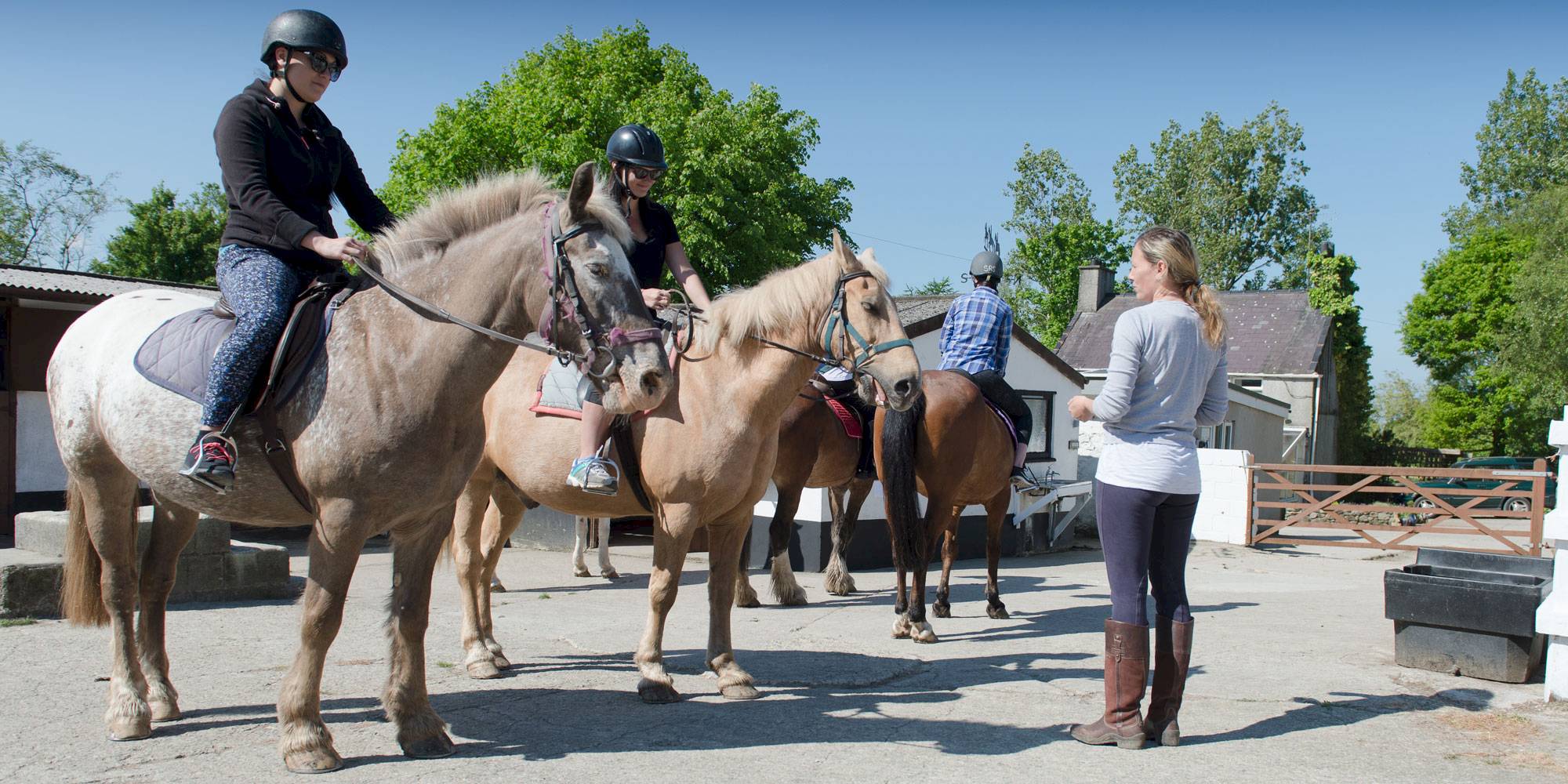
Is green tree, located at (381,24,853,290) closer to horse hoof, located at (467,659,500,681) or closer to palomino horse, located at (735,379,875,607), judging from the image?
palomino horse, located at (735,379,875,607)

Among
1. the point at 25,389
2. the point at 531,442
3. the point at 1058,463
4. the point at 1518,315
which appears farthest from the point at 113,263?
the point at 1518,315

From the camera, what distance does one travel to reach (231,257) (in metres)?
4.00

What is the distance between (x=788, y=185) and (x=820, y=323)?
26.3 meters

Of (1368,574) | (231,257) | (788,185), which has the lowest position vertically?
(1368,574)

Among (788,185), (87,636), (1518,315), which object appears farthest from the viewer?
(1518,315)

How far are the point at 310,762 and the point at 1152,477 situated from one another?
3.58 m

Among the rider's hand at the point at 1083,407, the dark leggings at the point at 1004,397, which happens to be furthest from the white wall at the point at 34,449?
the rider's hand at the point at 1083,407

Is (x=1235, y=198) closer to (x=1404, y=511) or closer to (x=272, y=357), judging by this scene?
(x=1404, y=511)

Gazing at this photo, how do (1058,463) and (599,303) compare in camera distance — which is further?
(1058,463)

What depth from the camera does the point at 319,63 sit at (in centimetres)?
406

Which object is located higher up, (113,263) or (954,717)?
(113,263)

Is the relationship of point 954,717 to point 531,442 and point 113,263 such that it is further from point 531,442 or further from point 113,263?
point 113,263

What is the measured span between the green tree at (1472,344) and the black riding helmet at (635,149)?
1876 inches

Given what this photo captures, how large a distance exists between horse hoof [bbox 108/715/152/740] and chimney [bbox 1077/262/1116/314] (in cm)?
3597
